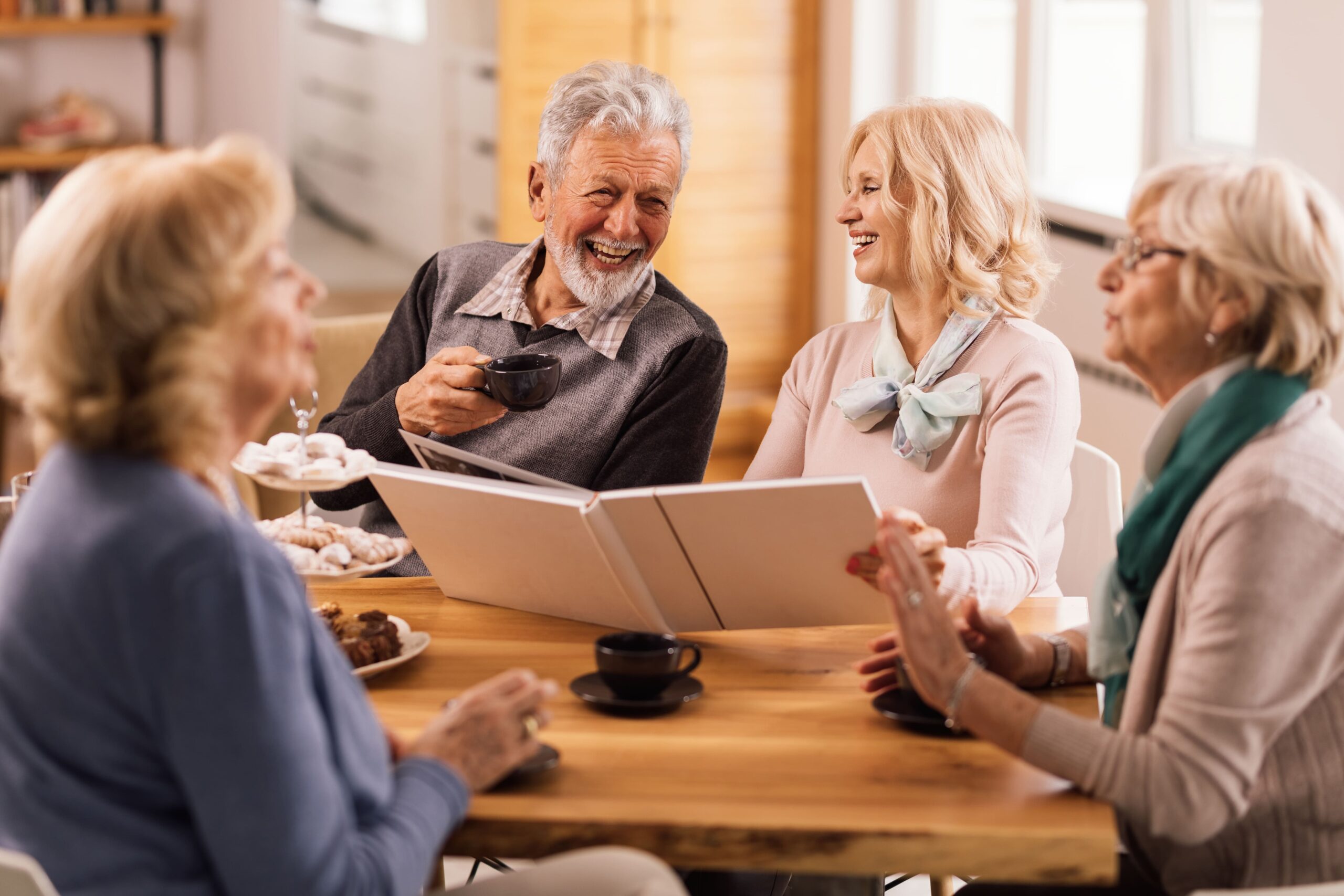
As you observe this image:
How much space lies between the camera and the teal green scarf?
52.1 inches

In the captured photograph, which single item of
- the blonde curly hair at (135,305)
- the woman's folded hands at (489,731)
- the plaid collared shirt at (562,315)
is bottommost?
the woman's folded hands at (489,731)

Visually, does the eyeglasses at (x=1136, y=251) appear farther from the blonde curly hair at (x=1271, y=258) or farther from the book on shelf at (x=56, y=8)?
the book on shelf at (x=56, y=8)

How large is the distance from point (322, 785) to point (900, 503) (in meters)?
1.17

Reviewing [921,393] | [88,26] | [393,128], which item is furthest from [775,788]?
[393,128]

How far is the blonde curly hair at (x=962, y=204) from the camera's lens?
2.09 m

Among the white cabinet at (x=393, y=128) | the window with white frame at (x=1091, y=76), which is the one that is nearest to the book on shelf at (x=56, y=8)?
the white cabinet at (x=393, y=128)

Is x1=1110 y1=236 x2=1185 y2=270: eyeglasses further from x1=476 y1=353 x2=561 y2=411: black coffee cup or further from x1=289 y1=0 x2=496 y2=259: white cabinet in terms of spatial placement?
x1=289 y1=0 x2=496 y2=259: white cabinet

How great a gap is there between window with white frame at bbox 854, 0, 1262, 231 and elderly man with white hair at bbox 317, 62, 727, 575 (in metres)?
1.32

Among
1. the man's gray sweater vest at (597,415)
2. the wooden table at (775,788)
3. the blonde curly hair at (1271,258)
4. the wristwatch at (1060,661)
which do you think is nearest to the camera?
the wooden table at (775,788)

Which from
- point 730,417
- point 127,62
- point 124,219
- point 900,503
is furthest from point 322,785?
point 127,62

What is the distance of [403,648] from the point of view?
1576mm

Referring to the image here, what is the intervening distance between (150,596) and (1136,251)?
1.00 metres

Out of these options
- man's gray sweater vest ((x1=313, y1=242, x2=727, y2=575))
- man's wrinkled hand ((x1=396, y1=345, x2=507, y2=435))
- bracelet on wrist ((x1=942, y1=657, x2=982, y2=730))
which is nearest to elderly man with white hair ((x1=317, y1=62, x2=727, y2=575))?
man's gray sweater vest ((x1=313, y1=242, x2=727, y2=575))

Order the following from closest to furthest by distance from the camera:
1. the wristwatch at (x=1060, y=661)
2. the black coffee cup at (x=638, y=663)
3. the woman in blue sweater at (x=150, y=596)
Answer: the woman in blue sweater at (x=150, y=596) < the black coffee cup at (x=638, y=663) < the wristwatch at (x=1060, y=661)
